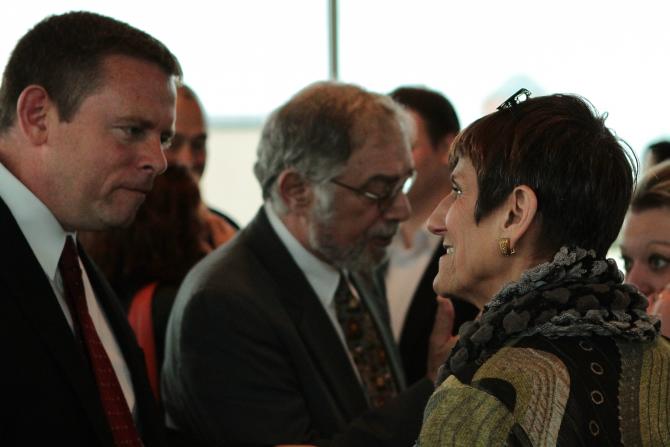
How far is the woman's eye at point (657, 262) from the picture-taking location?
264 cm

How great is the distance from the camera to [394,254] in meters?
3.97

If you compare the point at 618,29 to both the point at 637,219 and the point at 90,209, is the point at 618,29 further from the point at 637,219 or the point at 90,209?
the point at 90,209

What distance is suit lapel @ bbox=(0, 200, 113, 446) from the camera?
6.39ft

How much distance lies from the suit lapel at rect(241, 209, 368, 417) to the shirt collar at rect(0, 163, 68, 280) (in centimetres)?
73

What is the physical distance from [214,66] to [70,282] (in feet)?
12.0

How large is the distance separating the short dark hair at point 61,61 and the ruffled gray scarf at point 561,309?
102 cm

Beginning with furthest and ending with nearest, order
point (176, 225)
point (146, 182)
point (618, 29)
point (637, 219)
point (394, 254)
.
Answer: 1. point (618, 29)
2. point (394, 254)
3. point (176, 225)
4. point (637, 219)
5. point (146, 182)

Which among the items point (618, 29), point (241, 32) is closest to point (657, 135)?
point (618, 29)

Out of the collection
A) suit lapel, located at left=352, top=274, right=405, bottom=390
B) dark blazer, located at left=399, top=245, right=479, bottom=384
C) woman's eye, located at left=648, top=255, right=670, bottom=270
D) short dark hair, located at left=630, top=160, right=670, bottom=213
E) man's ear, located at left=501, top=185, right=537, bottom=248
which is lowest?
dark blazer, located at left=399, top=245, right=479, bottom=384

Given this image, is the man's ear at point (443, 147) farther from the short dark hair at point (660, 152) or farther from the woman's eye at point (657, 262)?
the woman's eye at point (657, 262)

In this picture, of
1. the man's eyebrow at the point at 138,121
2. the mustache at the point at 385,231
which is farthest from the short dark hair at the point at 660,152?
the man's eyebrow at the point at 138,121

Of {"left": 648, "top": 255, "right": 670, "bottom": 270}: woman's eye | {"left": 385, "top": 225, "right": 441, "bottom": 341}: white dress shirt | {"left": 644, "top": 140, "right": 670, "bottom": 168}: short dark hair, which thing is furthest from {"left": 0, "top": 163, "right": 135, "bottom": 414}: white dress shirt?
{"left": 644, "top": 140, "right": 670, "bottom": 168}: short dark hair

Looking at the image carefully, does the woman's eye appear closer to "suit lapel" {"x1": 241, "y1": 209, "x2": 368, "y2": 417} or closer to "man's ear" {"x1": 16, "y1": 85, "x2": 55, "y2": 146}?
"suit lapel" {"x1": 241, "y1": 209, "x2": 368, "y2": 417}

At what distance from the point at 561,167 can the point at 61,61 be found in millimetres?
1105
